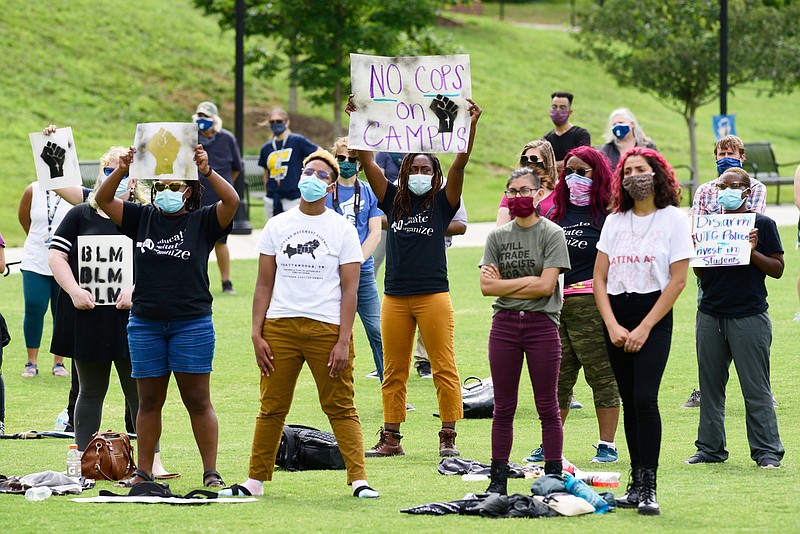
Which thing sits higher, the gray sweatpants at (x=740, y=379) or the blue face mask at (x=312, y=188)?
the blue face mask at (x=312, y=188)

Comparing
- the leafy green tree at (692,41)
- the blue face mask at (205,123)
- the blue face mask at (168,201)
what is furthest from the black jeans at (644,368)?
the leafy green tree at (692,41)

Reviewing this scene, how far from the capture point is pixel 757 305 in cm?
871

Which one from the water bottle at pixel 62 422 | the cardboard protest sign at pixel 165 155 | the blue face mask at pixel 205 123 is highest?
the blue face mask at pixel 205 123

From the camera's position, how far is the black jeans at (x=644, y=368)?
23.7 ft

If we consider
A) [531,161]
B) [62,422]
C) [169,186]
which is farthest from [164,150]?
[62,422]

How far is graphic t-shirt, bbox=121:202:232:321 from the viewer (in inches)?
308

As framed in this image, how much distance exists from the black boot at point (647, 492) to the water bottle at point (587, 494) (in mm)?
213

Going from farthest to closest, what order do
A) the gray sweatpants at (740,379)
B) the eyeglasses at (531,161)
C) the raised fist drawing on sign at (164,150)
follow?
the eyeglasses at (531,161)
the gray sweatpants at (740,379)
the raised fist drawing on sign at (164,150)

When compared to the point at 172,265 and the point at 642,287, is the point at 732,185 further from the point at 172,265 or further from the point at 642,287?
the point at 172,265

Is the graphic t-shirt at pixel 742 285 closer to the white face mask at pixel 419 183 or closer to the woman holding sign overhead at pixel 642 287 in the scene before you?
the woman holding sign overhead at pixel 642 287

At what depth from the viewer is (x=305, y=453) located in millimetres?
8883

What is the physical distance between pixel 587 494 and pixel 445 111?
293cm

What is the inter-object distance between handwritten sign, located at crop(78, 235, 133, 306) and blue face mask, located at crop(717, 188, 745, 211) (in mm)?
3951

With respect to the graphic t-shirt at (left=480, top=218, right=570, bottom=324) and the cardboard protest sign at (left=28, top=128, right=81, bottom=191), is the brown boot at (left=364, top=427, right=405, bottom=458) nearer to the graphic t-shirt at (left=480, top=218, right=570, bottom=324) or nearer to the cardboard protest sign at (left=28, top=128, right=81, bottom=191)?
the graphic t-shirt at (left=480, top=218, right=570, bottom=324)
